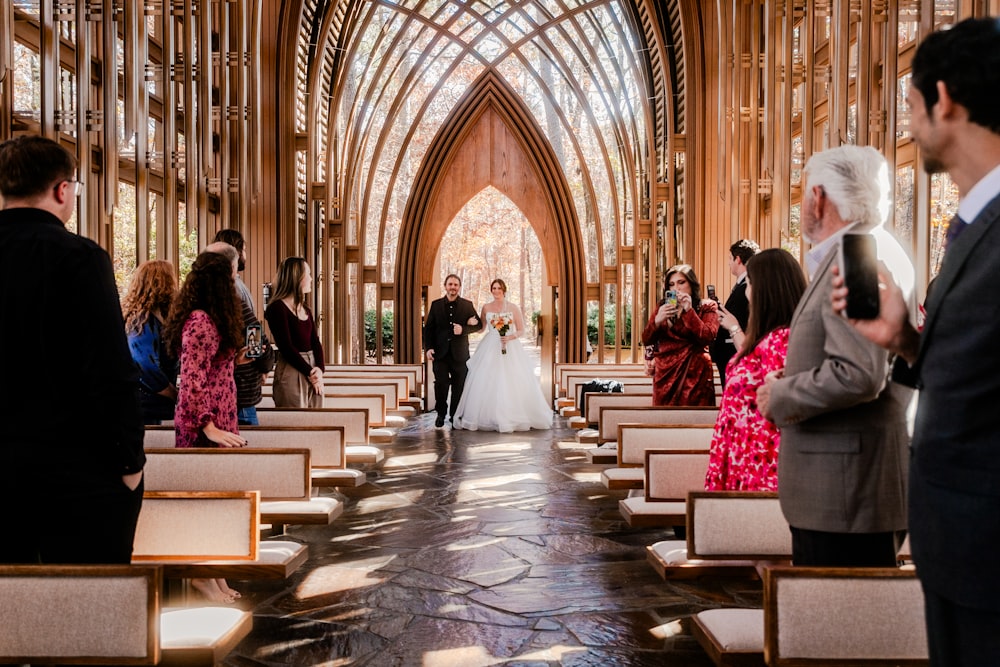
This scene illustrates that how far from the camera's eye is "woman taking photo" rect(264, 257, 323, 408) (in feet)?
18.3

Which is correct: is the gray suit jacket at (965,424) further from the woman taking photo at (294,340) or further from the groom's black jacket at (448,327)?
the groom's black jacket at (448,327)

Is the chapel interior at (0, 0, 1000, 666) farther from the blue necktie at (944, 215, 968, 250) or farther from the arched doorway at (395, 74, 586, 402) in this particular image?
the blue necktie at (944, 215, 968, 250)

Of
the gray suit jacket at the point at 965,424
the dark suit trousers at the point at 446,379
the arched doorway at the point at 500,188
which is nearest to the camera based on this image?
the gray suit jacket at the point at 965,424

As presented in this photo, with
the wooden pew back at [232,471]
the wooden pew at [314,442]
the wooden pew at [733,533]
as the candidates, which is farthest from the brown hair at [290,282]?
the wooden pew at [733,533]

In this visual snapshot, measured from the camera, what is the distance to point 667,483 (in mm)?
4316

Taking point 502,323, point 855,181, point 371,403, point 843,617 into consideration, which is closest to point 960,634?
point 843,617

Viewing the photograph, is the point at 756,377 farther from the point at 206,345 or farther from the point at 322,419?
the point at 322,419

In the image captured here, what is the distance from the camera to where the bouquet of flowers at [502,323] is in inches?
439

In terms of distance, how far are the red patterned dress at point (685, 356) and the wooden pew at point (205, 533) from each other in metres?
2.94

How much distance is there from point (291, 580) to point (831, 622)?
2983mm

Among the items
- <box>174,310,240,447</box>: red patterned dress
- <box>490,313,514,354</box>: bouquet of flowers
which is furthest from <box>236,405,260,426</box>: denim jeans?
<box>490,313,514,354</box>: bouquet of flowers

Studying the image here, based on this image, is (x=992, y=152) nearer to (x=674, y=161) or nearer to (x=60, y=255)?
(x=60, y=255)

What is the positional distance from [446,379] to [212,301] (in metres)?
7.75

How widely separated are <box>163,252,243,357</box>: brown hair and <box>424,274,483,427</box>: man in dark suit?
7.19 metres
